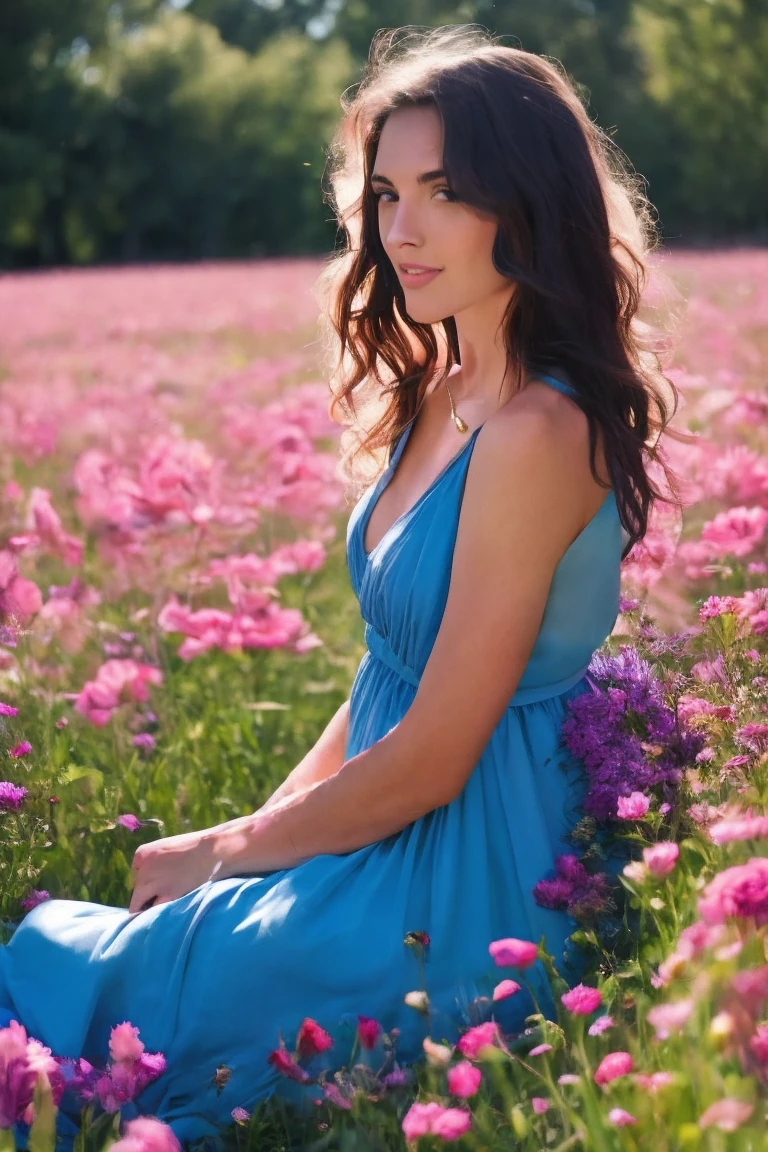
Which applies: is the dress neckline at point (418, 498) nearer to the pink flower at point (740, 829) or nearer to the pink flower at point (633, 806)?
the pink flower at point (633, 806)

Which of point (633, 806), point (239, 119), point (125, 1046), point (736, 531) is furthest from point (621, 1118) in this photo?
point (239, 119)

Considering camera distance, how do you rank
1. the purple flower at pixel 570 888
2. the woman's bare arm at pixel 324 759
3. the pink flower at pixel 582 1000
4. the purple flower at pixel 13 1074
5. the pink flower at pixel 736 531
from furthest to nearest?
the pink flower at pixel 736 531 < the woman's bare arm at pixel 324 759 < the purple flower at pixel 570 888 < the purple flower at pixel 13 1074 < the pink flower at pixel 582 1000

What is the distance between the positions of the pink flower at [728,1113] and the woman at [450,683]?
72cm

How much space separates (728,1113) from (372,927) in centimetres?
87

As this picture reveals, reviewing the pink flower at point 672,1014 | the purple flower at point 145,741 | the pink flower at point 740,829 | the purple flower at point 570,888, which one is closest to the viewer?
the pink flower at point 672,1014

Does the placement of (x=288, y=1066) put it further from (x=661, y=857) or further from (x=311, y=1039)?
(x=661, y=857)

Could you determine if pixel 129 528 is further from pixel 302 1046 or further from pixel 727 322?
pixel 727 322

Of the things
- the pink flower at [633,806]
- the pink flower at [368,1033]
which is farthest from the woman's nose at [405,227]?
the pink flower at [368,1033]

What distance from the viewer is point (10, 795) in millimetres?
2125

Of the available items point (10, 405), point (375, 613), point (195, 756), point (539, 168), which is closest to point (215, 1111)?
point (375, 613)

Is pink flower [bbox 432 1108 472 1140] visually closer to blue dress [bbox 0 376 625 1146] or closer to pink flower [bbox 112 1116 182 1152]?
pink flower [bbox 112 1116 182 1152]

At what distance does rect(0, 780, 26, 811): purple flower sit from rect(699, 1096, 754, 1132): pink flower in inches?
51.8

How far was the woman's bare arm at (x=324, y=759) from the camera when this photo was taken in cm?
237

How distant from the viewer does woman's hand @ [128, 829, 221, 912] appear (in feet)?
6.69
